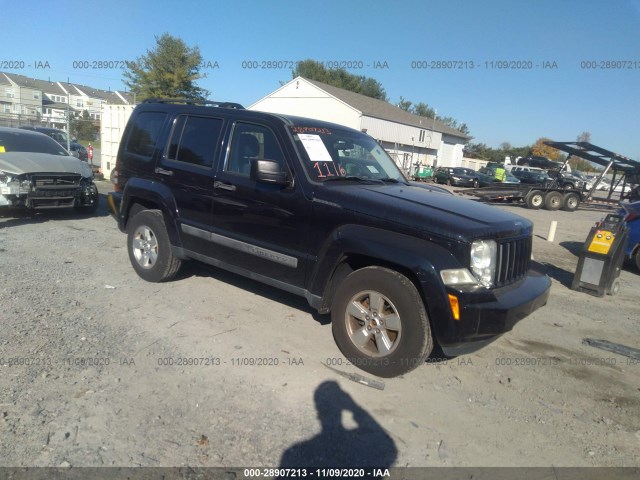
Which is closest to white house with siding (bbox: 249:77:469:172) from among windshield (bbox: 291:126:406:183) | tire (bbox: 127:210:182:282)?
windshield (bbox: 291:126:406:183)

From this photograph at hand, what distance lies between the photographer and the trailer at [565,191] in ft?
59.8

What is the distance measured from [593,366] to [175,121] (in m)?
5.16

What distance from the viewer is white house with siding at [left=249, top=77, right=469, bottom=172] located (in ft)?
129

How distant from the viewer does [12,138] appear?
9.30m

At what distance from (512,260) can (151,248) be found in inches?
162

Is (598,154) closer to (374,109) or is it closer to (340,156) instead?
(340,156)

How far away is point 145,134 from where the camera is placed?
19.0 feet

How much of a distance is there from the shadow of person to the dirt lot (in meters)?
0.01

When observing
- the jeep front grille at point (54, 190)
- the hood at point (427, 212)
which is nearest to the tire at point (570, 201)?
the hood at point (427, 212)

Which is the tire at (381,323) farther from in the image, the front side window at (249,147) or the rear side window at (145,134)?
the rear side window at (145,134)

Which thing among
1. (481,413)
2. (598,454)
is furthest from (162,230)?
(598,454)

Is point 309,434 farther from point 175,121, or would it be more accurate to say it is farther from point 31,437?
point 175,121

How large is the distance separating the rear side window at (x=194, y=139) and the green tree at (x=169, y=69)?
94.3ft

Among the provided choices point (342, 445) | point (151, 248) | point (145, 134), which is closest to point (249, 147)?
point (145, 134)
